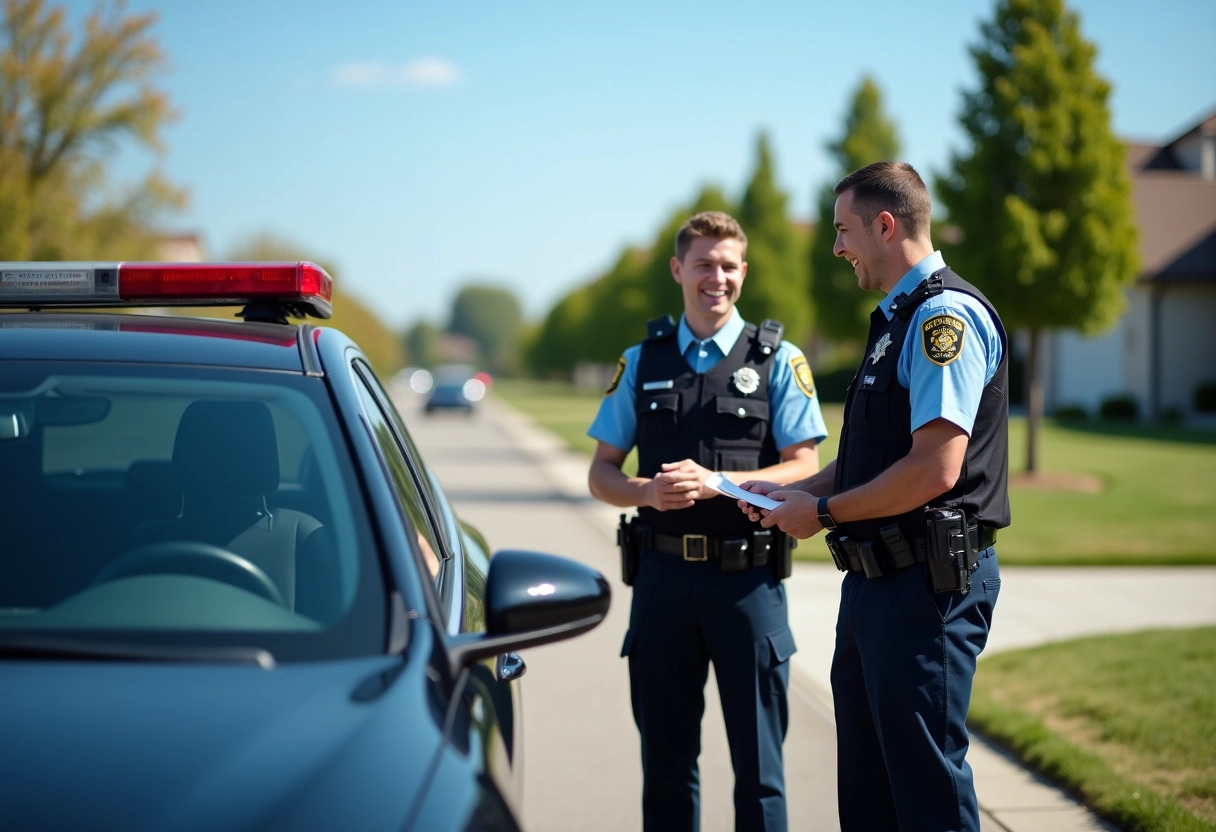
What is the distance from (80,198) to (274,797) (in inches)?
1425

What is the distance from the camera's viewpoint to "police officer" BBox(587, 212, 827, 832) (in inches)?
138

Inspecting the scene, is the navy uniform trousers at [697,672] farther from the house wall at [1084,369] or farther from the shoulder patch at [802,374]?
the house wall at [1084,369]

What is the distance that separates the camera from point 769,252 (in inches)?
1599

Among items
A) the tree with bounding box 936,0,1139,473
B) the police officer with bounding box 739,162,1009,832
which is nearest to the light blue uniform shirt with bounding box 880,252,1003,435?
the police officer with bounding box 739,162,1009,832

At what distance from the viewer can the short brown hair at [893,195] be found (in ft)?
9.77

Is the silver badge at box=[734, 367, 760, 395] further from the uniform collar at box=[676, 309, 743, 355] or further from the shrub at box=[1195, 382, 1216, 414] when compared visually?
the shrub at box=[1195, 382, 1216, 414]

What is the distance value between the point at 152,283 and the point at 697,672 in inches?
75.5

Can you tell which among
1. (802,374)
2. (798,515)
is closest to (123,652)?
(798,515)

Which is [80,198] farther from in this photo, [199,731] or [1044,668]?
[199,731]

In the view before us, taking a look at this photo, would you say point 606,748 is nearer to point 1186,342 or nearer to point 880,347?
point 880,347

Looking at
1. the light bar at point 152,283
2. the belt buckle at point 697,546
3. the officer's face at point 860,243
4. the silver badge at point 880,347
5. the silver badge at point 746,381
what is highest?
the officer's face at point 860,243

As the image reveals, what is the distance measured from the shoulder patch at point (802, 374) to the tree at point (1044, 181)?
13.2 meters

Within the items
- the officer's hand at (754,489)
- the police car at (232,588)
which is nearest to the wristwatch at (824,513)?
the officer's hand at (754,489)

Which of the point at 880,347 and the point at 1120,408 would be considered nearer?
the point at 880,347
